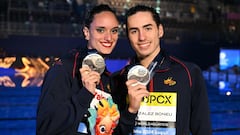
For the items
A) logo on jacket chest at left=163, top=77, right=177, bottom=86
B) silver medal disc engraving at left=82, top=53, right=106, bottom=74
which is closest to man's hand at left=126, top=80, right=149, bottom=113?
silver medal disc engraving at left=82, top=53, right=106, bottom=74

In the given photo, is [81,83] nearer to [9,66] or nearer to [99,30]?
[99,30]

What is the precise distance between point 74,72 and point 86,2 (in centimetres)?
1350

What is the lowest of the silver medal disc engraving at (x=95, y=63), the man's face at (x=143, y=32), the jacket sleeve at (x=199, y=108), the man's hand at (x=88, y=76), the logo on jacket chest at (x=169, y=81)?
the jacket sleeve at (x=199, y=108)

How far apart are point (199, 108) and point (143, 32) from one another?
0.41 m

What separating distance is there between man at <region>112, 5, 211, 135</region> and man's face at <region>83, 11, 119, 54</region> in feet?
0.24

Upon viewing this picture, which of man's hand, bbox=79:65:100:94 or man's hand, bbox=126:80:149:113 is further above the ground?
man's hand, bbox=79:65:100:94

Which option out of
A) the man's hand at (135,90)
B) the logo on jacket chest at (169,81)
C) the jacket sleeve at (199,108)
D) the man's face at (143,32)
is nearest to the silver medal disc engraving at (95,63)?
the man's hand at (135,90)

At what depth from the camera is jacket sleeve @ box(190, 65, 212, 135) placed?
1479mm

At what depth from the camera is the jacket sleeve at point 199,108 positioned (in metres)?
1.48

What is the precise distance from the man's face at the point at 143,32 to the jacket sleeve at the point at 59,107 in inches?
12.7

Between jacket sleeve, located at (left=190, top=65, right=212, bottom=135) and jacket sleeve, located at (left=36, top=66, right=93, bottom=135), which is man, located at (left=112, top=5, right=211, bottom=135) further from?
jacket sleeve, located at (left=36, top=66, right=93, bottom=135)

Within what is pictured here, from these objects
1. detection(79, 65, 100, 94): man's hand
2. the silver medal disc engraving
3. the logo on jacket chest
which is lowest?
the logo on jacket chest

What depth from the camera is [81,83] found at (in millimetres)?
1394

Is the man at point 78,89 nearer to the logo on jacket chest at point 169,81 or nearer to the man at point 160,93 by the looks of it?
the man at point 160,93
